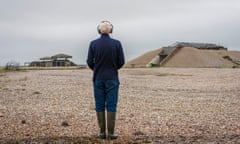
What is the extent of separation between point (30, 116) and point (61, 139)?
356cm

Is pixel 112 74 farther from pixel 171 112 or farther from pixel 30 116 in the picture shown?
pixel 171 112

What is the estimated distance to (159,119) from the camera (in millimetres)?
10336

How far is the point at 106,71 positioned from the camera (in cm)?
773

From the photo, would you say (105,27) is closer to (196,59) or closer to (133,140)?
(133,140)

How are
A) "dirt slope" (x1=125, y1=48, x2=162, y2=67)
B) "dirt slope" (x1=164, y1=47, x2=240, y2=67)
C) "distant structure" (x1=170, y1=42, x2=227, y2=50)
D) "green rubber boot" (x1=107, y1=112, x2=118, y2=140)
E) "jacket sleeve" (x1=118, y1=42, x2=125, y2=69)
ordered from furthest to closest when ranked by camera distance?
"distant structure" (x1=170, y1=42, x2=227, y2=50) < "dirt slope" (x1=125, y1=48, x2=162, y2=67) < "dirt slope" (x1=164, y1=47, x2=240, y2=67) < "jacket sleeve" (x1=118, y1=42, x2=125, y2=69) < "green rubber boot" (x1=107, y1=112, x2=118, y2=140)

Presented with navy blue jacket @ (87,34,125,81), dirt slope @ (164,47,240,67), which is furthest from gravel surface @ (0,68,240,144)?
dirt slope @ (164,47,240,67)

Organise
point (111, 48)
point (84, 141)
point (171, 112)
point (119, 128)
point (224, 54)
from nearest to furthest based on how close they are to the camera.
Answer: point (84, 141) → point (111, 48) → point (119, 128) → point (171, 112) → point (224, 54)

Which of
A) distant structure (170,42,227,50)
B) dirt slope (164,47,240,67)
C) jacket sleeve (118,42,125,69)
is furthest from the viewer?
distant structure (170,42,227,50)

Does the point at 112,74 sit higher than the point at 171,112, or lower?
higher

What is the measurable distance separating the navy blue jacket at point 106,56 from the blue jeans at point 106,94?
84 millimetres

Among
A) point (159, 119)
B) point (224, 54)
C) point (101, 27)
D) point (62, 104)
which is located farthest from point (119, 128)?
point (224, 54)

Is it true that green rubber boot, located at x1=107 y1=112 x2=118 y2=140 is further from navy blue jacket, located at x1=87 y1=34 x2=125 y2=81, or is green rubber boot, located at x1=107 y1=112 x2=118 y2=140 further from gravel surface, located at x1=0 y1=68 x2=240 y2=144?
navy blue jacket, located at x1=87 y1=34 x2=125 y2=81

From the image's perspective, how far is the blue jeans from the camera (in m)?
7.69

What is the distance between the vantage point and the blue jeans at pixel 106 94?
303 inches
